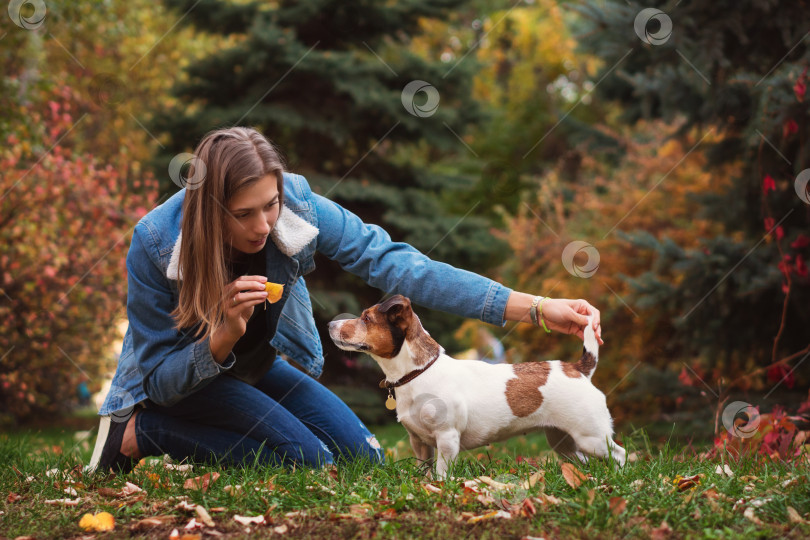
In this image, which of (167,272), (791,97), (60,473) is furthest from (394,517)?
(791,97)

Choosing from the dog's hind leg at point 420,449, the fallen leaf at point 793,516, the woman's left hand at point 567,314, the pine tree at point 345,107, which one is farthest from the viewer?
the pine tree at point 345,107

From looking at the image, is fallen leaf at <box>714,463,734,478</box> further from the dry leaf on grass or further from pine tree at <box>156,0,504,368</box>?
pine tree at <box>156,0,504,368</box>

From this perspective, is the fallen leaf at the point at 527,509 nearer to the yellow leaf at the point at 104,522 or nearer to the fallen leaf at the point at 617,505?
the fallen leaf at the point at 617,505

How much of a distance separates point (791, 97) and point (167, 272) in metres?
4.05

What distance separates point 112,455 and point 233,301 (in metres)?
1.19

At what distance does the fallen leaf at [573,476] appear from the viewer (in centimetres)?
271

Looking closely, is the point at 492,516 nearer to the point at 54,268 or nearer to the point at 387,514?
the point at 387,514

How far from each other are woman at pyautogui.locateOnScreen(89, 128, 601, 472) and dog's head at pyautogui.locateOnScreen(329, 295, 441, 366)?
188mm

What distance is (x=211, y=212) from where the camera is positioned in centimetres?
304

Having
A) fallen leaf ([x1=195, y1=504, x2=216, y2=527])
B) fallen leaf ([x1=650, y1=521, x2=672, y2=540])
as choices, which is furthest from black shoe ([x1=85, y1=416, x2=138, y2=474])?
fallen leaf ([x1=650, y1=521, x2=672, y2=540])

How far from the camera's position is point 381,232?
3.61 m

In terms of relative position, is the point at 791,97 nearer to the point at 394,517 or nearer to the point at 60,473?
the point at 394,517

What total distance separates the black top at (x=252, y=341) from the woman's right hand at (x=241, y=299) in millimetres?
444

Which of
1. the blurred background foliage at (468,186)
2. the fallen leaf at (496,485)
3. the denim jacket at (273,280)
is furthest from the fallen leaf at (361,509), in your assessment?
the blurred background foliage at (468,186)
